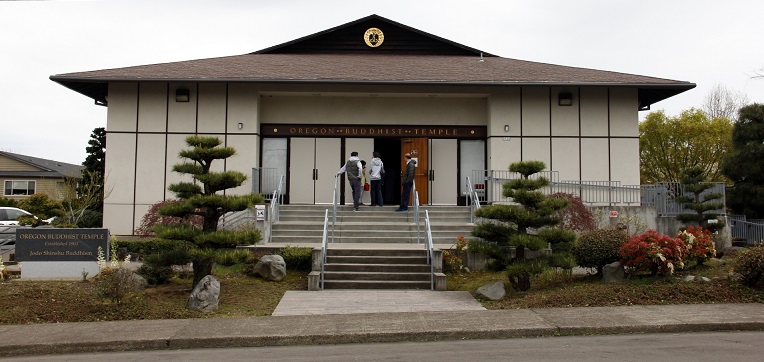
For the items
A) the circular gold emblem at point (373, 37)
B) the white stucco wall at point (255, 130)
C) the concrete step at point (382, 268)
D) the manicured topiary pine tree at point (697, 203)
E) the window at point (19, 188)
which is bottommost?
the concrete step at point (382, 268)

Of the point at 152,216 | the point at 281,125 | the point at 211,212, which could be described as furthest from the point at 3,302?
the point at 281,125

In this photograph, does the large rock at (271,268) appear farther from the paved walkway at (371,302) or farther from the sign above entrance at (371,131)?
the sign above entrance at (371,131)

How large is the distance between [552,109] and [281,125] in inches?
355

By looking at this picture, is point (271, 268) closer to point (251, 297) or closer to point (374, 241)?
point (251, 297)

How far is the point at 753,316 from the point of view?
9141mm

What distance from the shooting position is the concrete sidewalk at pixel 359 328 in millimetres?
8320

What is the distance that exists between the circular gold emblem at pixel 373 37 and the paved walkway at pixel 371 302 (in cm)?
1549

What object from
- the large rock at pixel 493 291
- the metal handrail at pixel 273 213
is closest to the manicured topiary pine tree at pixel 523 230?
the large rock at pixel 493 291

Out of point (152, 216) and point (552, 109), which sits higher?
point (552, 109)

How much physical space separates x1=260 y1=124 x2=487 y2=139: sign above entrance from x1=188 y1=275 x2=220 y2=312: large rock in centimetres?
1065

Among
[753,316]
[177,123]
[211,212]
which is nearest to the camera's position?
[753,316]

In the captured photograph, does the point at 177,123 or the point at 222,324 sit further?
the point at 177,123

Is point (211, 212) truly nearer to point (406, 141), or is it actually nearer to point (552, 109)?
point (406, 141)

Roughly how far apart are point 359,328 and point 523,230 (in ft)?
14.4
